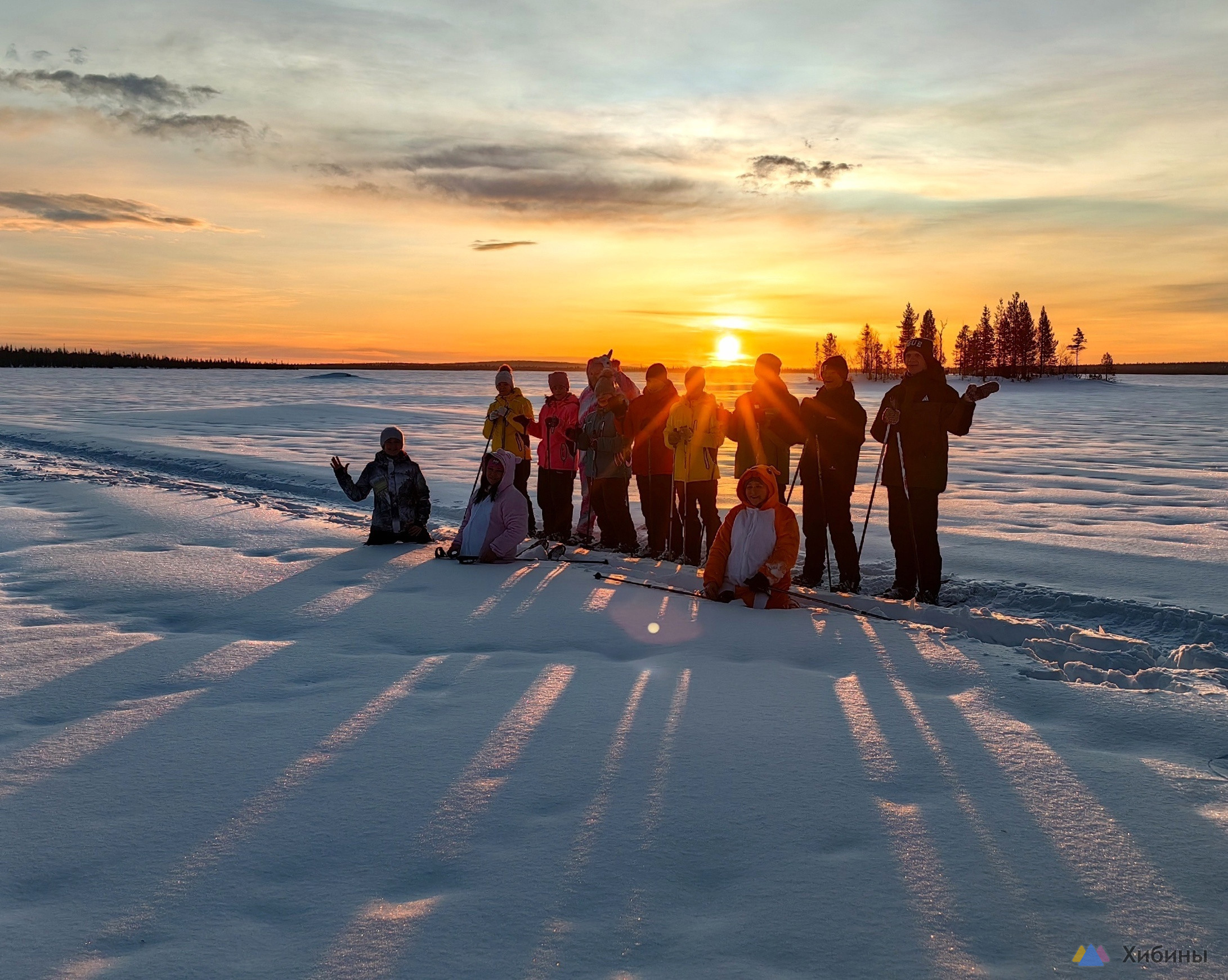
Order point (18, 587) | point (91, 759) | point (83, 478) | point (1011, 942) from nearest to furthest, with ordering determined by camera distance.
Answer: point (1011, 942) → point (91, 759) → point (18, 587) → point (83, 478)

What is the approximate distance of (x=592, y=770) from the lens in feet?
11.2

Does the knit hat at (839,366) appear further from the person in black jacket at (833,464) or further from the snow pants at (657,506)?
the snow pants at (657,506)

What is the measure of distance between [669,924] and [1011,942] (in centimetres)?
A: 97

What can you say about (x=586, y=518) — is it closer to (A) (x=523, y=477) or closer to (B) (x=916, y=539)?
(A) (x=523, y=477)

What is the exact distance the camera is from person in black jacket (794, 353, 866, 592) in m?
6.73

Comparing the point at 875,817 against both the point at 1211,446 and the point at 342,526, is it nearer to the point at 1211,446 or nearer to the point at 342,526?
the point at 342,526

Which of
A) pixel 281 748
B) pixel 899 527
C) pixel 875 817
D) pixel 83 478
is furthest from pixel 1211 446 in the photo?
pixel 83 478

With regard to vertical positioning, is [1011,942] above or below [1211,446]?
below

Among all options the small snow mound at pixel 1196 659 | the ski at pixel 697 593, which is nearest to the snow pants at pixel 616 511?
the ski at pixel 697 593

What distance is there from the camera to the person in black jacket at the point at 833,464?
6734 millimetres

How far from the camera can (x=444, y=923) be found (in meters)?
2.48

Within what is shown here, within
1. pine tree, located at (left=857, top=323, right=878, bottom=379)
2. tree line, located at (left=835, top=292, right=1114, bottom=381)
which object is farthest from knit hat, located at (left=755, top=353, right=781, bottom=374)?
pine tree, located at (left=857, top=323, right=878, bottom=379)
